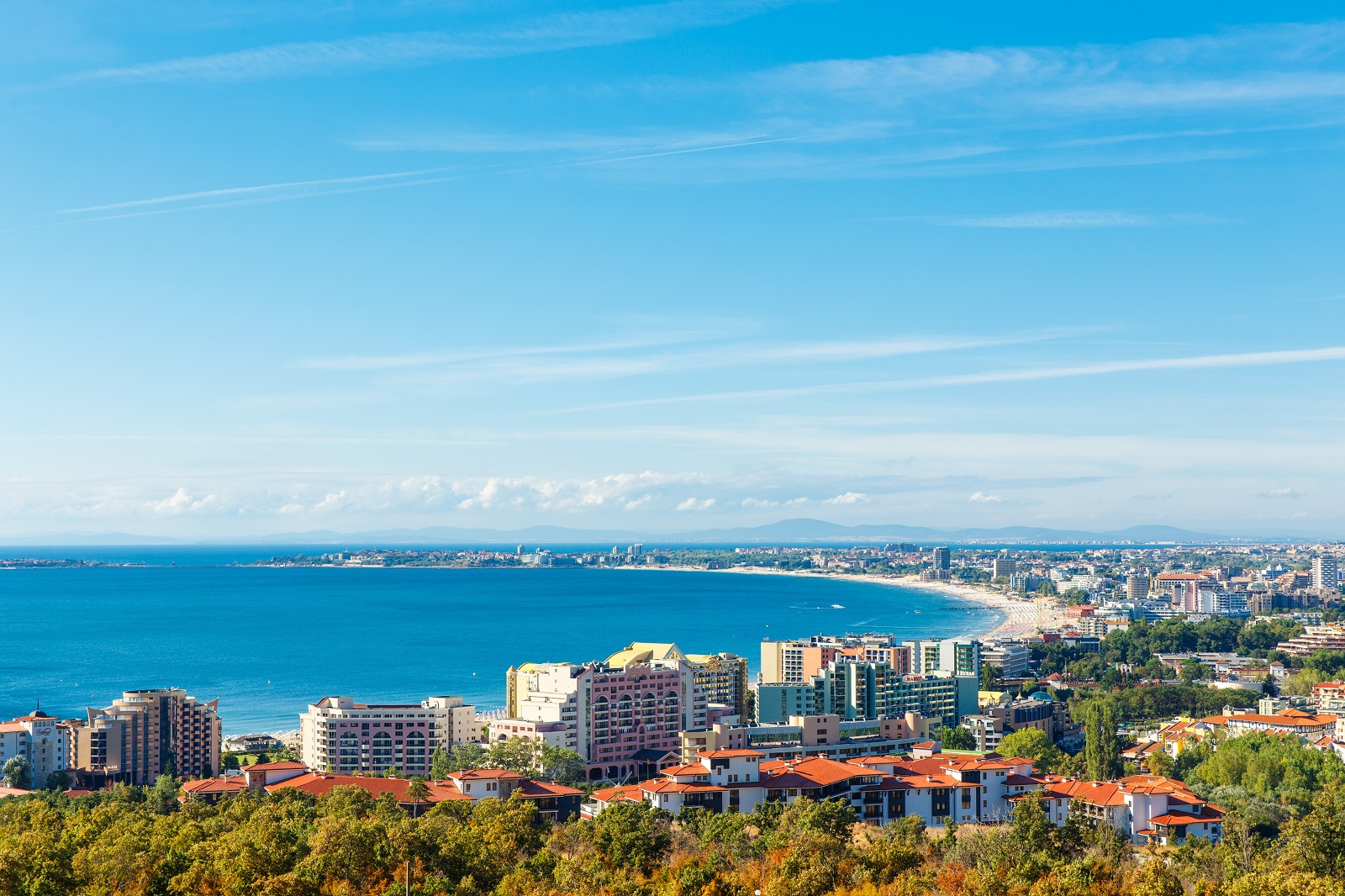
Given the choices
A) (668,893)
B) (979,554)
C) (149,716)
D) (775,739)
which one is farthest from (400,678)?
(979,554)

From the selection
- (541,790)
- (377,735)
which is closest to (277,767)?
(541,790)

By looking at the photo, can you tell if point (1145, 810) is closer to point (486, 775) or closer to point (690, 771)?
point (690, 771)

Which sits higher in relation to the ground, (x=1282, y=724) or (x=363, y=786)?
(x=363, y=786)

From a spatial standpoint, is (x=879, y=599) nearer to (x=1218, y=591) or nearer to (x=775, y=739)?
(x=1218, y=591)

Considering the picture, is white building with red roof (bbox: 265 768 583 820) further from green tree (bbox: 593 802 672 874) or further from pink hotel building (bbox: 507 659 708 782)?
pink hotel building (bbox: 507 659 708 782)

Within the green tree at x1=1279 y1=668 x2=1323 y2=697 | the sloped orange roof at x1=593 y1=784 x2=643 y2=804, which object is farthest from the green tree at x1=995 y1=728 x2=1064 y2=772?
the green tree at x1=1279 y1=668 x2=1323 y2=697

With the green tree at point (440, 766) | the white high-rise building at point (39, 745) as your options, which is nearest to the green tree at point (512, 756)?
the green tree at point (440, 766)
